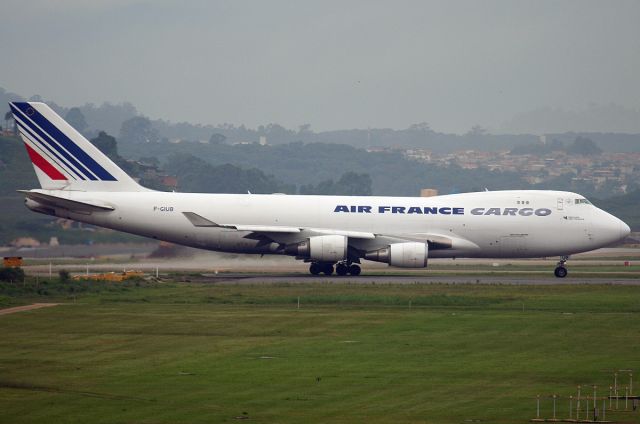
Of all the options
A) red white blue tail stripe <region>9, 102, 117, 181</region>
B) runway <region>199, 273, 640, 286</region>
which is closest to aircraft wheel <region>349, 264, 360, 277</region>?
runway <region>199, 273, 640, 286</region>

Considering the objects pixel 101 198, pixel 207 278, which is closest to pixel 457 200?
pixel 207 278

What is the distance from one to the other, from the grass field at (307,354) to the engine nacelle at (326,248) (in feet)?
25.2

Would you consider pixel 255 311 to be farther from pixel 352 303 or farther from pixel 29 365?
pixel 29 365

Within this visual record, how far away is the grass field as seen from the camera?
23.4 m

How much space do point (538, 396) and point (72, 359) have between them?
473 inches

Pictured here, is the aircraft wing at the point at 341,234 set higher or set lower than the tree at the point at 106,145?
lower

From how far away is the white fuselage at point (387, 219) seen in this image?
5578 cm

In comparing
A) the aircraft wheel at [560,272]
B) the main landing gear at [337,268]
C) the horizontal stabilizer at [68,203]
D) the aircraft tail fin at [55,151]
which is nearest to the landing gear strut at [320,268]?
the main landing gear at [337,268]

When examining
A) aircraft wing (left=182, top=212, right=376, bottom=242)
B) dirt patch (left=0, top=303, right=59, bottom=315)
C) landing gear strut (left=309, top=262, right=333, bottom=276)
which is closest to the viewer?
dirt patch (left=0, top=303, right=59, bottom=315)

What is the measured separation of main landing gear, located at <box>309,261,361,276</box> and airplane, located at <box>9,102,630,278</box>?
5 centimetres

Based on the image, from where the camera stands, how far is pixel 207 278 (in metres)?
54.8

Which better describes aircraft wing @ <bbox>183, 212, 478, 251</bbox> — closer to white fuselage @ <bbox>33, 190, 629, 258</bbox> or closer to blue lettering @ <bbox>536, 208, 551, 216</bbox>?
white fuselage @ <bbox>33, 190, 629, 258</bbox>

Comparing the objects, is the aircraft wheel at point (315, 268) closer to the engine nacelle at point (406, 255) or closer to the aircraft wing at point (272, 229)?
the aircraft wing at point (272, 229)

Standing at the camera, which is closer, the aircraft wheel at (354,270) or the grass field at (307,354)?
A: the grass field at (307,354)
